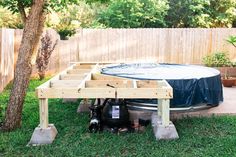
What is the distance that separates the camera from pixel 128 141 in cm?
528

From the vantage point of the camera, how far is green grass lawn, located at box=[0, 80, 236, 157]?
4.79 m

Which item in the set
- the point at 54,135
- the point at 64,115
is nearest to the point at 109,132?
the point at 54,135

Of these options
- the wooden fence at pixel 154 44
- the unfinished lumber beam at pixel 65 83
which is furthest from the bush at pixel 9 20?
the unfinished lumber beam at pixel 65 83

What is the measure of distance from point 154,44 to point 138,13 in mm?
3778

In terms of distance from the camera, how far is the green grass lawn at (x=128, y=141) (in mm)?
4793

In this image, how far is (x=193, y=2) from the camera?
16844mm

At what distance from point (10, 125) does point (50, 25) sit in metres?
10.3

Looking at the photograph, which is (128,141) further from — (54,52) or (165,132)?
(54,52)

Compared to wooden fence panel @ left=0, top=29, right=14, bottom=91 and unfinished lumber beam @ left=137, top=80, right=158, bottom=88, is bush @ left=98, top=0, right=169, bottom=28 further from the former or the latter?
unfinished lumber beam @ left=137, top=80, right=158, bottom=88

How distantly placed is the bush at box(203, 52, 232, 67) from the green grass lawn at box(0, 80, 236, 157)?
5.42 metres

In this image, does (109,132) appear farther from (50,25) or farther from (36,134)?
(50,25)

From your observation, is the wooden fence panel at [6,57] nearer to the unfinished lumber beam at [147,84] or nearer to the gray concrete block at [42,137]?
the gray concrete block at [42,137]

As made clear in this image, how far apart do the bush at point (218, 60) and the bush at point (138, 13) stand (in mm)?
5031

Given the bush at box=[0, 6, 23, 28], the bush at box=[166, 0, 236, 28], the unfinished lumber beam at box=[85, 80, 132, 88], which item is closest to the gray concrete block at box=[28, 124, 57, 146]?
the unfinished lumber beam at box=[85, 80, 132, 88]
